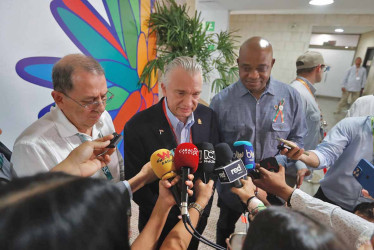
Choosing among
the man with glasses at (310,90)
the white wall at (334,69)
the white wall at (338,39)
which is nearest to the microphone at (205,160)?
the man with glasses at (310,90)

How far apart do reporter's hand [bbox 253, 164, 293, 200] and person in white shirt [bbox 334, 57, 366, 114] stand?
744 cm

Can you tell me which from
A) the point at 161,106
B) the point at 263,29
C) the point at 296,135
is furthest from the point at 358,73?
the point at 161,106

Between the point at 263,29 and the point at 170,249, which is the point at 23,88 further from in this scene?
the point at 263,29

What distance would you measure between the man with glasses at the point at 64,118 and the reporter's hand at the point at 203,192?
0.64m

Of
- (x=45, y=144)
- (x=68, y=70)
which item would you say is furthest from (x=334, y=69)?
(x=45, y=144)

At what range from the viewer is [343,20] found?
6.27 meters

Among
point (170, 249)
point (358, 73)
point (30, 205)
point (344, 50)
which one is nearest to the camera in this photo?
point (30, 205)

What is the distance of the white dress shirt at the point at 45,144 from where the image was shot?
37.0 inches

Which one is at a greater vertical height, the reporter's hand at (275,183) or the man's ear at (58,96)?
the man's ear at (58,96)

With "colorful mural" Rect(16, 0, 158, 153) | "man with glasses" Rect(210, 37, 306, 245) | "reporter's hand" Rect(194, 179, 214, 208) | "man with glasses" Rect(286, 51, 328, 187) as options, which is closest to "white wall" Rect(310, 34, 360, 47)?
"man with glasses" Rect(286, 51, 328, 187)

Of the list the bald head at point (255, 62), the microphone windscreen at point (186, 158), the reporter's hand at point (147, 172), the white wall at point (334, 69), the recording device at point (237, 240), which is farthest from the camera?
the white wall at point (334, 69)

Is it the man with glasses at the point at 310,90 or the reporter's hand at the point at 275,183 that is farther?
the man with glasses at the point at 310,90

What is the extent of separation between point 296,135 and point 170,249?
1.25 metres

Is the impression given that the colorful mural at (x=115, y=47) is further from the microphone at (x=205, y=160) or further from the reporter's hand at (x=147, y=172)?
the microphone at (x=205, y=160)
